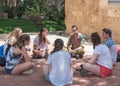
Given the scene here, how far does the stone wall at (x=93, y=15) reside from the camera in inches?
459

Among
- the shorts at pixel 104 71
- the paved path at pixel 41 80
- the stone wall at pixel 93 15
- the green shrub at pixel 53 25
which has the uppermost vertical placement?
the stone wall at pixel 93 15

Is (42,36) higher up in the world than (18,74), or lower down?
higher up

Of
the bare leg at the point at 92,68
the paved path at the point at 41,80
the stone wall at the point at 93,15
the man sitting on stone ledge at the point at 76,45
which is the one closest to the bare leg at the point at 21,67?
the paved path at the point at 41,80

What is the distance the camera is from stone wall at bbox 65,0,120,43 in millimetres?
11656

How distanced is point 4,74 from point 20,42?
2.77ft

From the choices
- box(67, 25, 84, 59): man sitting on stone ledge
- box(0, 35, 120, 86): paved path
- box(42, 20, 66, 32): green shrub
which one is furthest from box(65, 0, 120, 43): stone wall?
box(0, 35, 120, 86): paved path

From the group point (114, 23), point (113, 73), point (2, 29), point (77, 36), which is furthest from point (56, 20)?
point (113, 73)

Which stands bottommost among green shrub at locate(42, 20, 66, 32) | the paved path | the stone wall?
the paved path

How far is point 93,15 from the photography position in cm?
1274

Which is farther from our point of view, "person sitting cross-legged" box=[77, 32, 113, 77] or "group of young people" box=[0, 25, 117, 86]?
"person sitting cross-legged" box=[77, 32, 113, 77]

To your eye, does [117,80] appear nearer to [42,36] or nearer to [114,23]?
[42,36]

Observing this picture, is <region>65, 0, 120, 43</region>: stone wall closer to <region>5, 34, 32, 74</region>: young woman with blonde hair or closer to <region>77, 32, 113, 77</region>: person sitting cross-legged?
<region>77, 32, 113, 77</region>: person sitting cross-legged

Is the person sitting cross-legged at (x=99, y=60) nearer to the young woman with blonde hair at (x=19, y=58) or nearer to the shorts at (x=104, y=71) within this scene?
the shorts at (x=104, y=71)

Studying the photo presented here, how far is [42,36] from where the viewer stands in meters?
8.62
